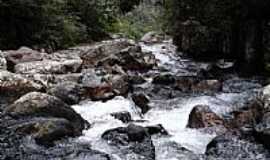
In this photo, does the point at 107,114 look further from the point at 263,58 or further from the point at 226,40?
the point at 226,40

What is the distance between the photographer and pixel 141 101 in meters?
12.2

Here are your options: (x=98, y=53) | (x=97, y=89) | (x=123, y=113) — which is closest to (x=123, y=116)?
(x=123, y=113)

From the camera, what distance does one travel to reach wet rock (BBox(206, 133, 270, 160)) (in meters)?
8.21

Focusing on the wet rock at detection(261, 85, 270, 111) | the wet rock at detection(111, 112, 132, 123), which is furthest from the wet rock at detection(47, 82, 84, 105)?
the wet rock at detection(261, 85, 270, 111)

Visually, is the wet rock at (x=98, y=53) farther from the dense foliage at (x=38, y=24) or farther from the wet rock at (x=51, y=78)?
the wet rock at (x=51, y=78)

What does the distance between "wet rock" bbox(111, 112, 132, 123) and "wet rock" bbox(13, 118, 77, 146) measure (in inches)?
58.8

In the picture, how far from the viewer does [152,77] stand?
16.2 metres

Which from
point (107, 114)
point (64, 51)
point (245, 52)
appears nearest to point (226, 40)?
point (245, 52)

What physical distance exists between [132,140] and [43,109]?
2.07 meters

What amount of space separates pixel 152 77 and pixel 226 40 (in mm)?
4473

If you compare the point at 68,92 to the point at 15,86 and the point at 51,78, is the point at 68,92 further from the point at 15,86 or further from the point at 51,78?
the point at 51,78

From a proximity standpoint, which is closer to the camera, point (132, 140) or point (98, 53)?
point (132, 140)

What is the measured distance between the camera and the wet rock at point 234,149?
323 inches

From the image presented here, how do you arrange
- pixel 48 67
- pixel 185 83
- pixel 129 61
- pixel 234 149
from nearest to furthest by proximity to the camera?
pixel 234 149
pixel 48 67
pixel 185 83
pixel 129 61
